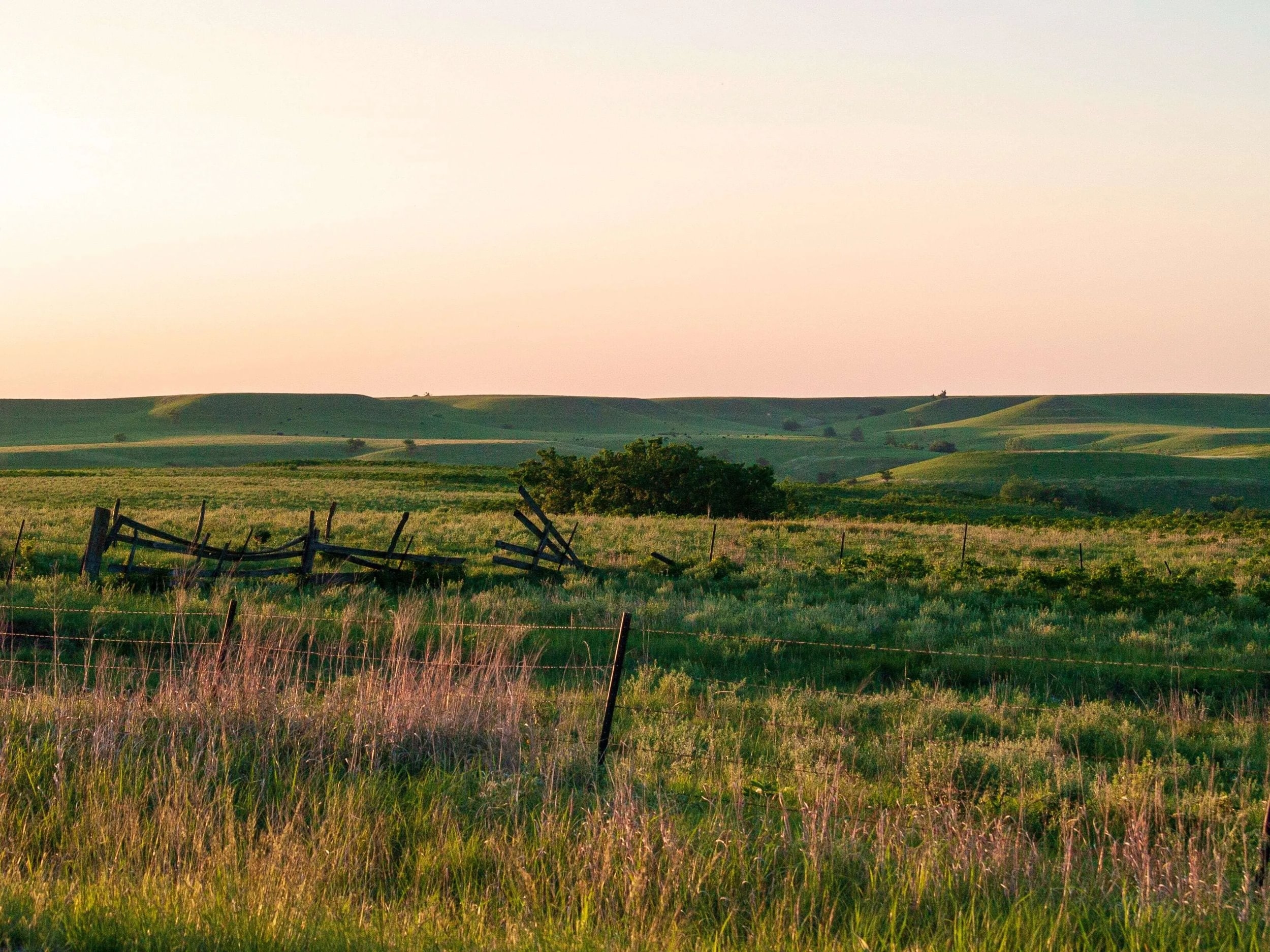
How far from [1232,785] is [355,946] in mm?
6845

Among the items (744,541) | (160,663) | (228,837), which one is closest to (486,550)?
(744,541)

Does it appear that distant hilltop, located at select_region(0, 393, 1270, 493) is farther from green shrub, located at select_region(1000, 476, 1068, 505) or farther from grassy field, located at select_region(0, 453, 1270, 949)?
grassy field, located at select_region(0, 453, 1270, 949)

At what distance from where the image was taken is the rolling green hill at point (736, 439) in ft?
293

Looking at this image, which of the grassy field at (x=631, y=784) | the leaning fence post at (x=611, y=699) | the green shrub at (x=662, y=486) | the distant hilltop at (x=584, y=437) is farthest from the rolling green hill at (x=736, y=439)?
the leaning fence post at (x=611, y=699)

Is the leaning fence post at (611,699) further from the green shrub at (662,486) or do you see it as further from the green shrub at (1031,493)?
the green shrub at (1031,493)

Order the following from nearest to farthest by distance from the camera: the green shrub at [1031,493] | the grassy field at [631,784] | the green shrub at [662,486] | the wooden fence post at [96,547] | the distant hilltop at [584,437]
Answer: the grassy field at [631,784] → the wooden fence post at [96,547] → the green shrub at [662,486] → the green shrub at [1031,493] → the distant hilltop at [584,437]

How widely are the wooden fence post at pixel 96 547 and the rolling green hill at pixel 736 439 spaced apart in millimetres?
65662

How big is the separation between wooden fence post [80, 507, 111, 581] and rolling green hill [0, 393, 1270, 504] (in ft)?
215

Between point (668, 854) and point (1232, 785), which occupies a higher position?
point (668, 854)

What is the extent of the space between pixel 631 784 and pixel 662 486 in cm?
3520

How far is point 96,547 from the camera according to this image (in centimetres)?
1700

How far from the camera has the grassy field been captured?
4.73 m

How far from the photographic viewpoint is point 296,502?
4256cm

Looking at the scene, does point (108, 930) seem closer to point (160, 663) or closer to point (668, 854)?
point (668, 854)
